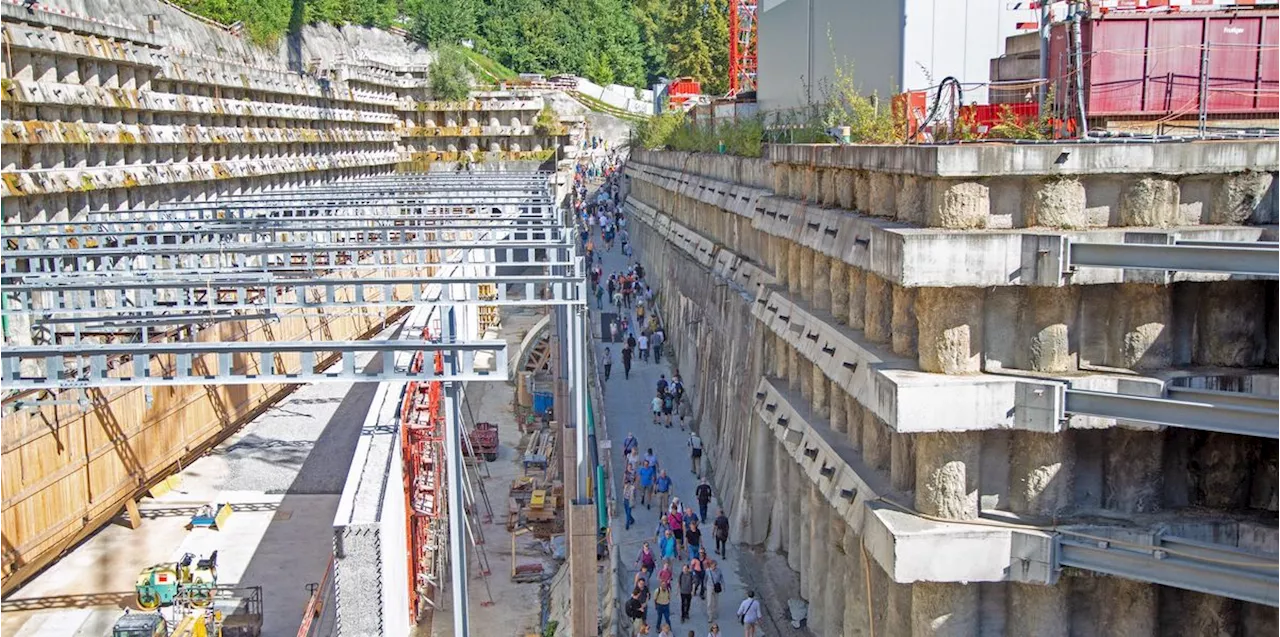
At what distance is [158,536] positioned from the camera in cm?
2467

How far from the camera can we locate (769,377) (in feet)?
74.8

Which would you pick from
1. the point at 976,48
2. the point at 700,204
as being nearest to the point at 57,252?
the point at 976,48

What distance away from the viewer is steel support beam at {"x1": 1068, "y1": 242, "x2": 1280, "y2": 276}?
39.3 ft

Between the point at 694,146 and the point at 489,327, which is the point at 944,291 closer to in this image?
the point at 694,146

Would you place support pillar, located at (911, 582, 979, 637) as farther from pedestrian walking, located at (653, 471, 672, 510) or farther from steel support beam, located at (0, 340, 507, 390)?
pedestrian walking, located at (653, 471, 672, 510)

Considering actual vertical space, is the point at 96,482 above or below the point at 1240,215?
below

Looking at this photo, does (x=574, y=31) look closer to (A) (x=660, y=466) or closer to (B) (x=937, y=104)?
(A) (x=660, y=466)

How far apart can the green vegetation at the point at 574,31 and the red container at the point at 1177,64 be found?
222ft

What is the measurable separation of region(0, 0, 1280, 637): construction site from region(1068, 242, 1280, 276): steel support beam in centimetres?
3

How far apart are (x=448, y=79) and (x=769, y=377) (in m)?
59.0

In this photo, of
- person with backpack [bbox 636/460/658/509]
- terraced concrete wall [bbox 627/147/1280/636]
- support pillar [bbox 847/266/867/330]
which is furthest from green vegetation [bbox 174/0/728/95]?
terraced concrete wall [bbox 627/147/1280/636]

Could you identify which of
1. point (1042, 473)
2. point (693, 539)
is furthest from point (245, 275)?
point (1042, 473)

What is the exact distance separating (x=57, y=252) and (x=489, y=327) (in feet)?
78.2

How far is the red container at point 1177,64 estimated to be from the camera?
53.7 feet
